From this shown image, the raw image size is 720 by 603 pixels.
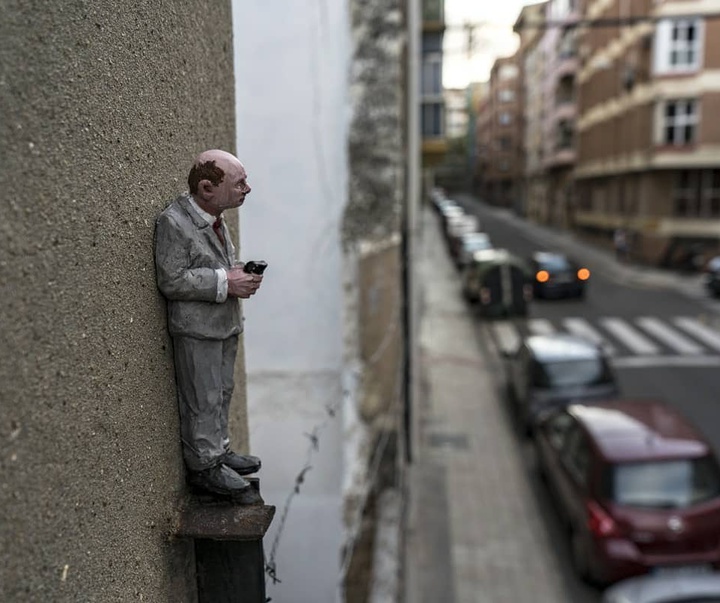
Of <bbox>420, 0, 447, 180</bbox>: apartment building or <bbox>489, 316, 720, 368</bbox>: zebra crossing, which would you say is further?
<bbox>420, 0, 447, 180</bbox>: apartment building

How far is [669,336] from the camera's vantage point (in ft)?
59.3

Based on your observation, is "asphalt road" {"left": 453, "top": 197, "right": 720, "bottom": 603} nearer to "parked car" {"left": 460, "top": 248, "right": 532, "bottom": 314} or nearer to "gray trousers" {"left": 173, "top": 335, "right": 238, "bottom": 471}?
"parked car" {"left": 460, "top": 248, "right": 532, "bottom": 314}

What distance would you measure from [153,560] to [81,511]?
10.9 inches

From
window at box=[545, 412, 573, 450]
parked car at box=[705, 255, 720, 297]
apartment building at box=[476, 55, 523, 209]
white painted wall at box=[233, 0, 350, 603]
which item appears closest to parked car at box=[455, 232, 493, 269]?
parked car at box=[705, 255, 720, 297]

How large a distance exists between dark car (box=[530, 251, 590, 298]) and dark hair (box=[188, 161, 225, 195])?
22.4 m

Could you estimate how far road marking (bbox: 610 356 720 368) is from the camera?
1542 cm

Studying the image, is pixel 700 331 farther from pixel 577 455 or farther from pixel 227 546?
pixel 227 546

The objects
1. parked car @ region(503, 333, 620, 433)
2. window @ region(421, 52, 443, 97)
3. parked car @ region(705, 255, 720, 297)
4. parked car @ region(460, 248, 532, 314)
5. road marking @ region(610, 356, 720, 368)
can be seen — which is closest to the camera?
parked car @ region(503, 333, 620, 433)

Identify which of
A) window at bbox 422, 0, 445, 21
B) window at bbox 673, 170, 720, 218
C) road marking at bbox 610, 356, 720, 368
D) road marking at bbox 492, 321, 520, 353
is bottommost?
road marking at bbox 492, 321, 520, 353

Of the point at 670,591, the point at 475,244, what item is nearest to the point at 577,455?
the point at 670,591

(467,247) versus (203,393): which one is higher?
(203,393)

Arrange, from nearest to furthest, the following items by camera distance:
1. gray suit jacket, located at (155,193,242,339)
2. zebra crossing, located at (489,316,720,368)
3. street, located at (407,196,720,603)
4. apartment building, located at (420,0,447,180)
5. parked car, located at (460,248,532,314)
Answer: gray suit jacket, located at (155,193,242,339) < street, located at (407,196,720,603) < zebra crossing, located at (489,316,720,368) < apartment building, located at (420,0,447,180) < parked car, located at (460,248,532,314)

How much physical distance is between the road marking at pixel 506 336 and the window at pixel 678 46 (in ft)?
46.7

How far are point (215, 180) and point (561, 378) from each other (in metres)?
10.8
